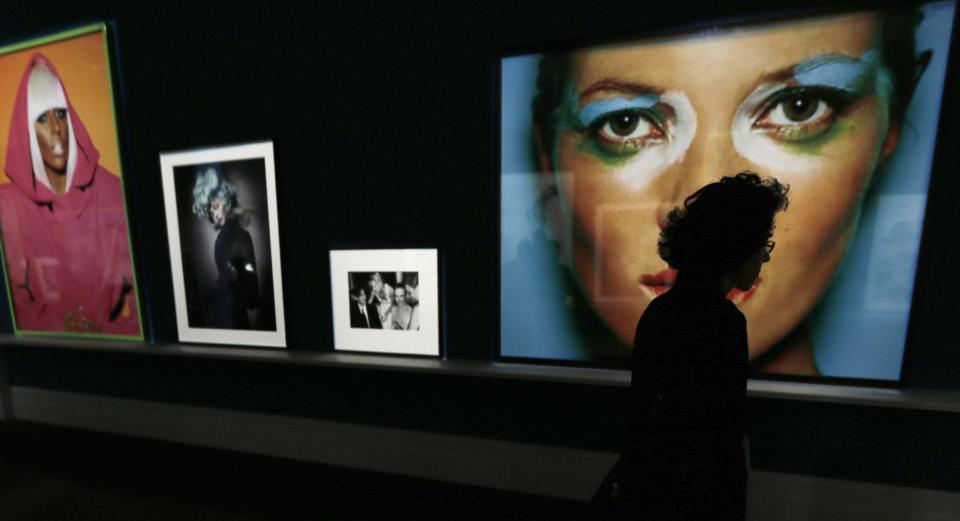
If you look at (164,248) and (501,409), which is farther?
(164,248)

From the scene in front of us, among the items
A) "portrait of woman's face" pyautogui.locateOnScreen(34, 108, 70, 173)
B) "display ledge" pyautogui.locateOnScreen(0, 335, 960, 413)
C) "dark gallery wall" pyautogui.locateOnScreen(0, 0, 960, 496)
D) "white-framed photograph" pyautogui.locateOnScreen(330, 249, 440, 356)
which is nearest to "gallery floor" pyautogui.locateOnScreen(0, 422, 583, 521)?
"dark gallery wall" pyautogui.locateOnScreen(0, 0, 960, 496)

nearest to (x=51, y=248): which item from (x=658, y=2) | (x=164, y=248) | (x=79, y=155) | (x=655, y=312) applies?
(x=79, y=155)

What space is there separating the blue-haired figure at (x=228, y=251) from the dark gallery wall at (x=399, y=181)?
269 millimetres

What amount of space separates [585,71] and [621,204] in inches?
28.1

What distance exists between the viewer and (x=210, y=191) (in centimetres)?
266

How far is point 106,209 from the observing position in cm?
292

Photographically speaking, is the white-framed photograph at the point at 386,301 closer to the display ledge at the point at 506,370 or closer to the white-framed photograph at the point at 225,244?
the display ledge at the point at 506,370

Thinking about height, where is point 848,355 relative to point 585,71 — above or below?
below

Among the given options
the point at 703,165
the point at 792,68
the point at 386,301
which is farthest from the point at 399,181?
the point at 792,68

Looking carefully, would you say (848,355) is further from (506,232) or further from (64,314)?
(64,314)

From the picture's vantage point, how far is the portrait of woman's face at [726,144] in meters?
1.64

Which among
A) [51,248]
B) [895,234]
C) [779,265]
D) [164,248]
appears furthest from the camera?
[51,248]

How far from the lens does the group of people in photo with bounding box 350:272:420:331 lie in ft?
7.62

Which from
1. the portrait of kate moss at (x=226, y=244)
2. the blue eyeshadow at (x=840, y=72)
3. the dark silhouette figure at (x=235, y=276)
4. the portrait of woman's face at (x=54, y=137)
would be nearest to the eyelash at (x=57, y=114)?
the portrait of woman's face at (x=54, y=137)
